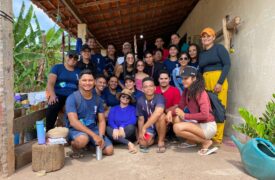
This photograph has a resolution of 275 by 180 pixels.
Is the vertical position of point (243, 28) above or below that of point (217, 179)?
above

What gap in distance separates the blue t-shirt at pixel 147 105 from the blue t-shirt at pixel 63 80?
1191 mm

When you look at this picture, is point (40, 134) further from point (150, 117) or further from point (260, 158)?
point (260, 158)

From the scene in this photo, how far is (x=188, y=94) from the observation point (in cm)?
392

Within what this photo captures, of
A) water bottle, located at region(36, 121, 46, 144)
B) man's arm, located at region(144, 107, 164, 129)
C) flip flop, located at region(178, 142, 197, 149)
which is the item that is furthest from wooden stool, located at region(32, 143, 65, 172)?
flip flop, located at region(178, 142, 197, 149)

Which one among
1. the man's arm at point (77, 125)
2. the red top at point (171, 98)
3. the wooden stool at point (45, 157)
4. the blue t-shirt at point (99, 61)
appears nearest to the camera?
the wooden stool at point (45, 157)

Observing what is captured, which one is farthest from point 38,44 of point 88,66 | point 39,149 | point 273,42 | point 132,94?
point 273,42

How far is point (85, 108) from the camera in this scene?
3922 millimetres

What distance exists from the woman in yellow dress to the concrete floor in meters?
0.87

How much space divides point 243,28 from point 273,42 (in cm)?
102

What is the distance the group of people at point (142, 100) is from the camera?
12.6ft

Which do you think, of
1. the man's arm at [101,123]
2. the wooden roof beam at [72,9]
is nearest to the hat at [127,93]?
the man's arm at [101,123]

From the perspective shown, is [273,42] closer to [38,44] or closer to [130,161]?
[130,161]

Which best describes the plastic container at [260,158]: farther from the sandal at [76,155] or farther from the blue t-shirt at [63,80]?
the blue t-shirt at [63,80]

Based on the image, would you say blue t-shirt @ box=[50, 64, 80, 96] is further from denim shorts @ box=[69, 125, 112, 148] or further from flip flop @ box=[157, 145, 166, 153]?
flip flop @ box=[157, 145, 166, 153]
